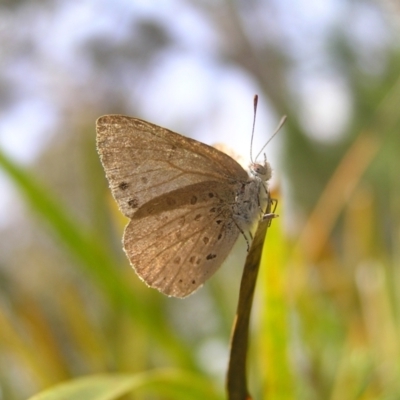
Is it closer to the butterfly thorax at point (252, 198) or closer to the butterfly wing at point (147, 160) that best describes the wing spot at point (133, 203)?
the butterfly wing at point (147, 160)

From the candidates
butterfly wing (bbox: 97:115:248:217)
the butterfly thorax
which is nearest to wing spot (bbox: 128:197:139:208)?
butterfly wing (bbox: 97:115:248:217)

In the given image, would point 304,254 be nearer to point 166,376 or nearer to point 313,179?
point 166,376

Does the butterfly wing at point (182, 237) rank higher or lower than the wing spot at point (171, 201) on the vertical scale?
lower

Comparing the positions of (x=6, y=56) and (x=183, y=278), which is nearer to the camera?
(x=183, y=278)

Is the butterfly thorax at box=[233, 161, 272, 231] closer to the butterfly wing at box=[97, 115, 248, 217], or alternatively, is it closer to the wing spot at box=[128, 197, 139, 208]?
the butterfly wing at box=[97, 115, 248, 217]

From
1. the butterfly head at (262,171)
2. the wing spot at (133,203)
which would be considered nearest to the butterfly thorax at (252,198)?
the butterfly head at (262,171)

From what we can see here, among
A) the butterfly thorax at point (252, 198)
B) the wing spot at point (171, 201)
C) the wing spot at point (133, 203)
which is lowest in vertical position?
the butterfly thorax at point (252, 198)

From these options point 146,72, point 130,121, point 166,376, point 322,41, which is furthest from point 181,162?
point 322,41

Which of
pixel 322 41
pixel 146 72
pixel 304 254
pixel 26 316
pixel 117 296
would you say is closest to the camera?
pixel 117 296
